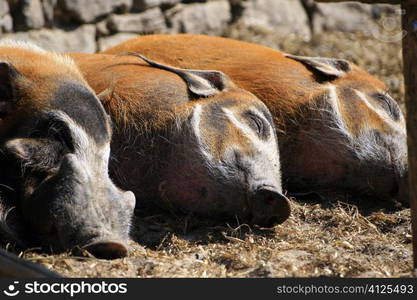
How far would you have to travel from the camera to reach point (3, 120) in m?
4.30

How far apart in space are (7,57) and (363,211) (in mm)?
2243

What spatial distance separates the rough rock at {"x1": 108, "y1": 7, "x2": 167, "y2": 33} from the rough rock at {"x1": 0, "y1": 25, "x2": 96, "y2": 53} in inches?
10.0

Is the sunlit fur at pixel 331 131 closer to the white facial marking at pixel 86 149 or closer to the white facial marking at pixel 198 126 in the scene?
the white facial marking at pixel 198 126

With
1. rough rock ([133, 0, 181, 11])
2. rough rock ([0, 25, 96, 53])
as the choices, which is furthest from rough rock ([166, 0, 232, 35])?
rough rock ([0, 25, 96, 53])

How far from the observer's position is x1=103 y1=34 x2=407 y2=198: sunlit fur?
5285 mm

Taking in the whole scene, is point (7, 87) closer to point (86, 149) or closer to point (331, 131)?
point (86, 149)

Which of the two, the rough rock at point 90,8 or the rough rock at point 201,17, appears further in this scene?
the rough rock at point 201,17

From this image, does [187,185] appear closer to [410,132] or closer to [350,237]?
[350,237]

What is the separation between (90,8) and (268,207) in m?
3.59

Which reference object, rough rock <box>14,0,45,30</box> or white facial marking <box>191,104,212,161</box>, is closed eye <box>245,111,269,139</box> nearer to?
white facial marking <box>191,104,212,161</box>

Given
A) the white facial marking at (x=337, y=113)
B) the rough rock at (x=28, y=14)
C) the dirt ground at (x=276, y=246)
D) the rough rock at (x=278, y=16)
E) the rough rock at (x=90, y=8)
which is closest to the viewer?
the dirt ground at (x=276, y=246)

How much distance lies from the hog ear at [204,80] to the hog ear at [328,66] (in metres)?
0.62

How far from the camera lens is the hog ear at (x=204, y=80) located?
16.7 feet

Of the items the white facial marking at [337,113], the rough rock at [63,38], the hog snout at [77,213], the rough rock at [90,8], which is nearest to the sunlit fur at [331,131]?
the white facial marking at [337,113]
